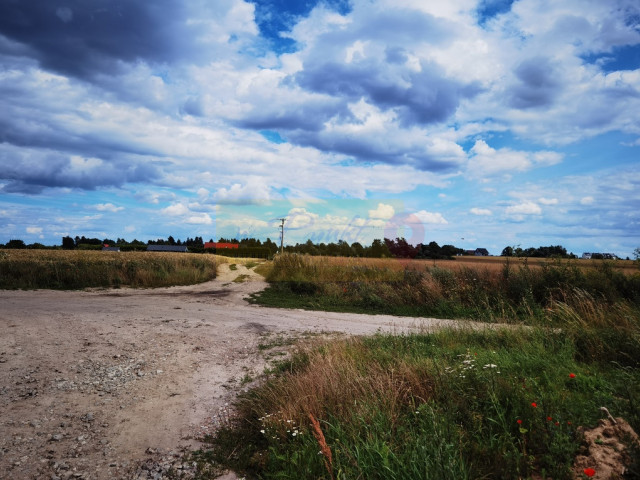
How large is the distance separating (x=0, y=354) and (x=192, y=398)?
5031 millimetres

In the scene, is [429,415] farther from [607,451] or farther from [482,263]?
[482,263]

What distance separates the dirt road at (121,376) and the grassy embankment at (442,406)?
970 mm

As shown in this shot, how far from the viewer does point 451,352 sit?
7008 millimetres

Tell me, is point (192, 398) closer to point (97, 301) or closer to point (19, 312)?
point (19, 312)

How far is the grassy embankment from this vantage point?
12.3 feet

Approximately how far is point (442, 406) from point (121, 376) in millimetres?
6300

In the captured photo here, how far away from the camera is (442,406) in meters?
4.77

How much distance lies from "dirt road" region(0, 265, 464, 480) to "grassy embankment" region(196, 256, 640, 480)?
3.18 feet

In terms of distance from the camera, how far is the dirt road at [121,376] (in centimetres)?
527

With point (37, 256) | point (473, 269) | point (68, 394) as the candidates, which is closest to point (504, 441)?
point (68, 394)

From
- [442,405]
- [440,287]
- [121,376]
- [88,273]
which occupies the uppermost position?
[440,287]

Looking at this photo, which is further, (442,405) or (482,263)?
(482,263)

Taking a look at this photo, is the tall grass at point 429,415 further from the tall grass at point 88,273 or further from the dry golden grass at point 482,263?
the tall grass at point 88,273

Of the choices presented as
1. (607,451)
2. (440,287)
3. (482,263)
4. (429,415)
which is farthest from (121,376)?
(482,263)
